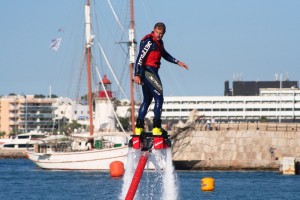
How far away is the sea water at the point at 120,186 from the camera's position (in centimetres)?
7900

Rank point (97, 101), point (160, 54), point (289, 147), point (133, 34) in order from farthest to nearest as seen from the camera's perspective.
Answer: point (97, 101) < point (133, 34) < point (289, 147) < point (160, 54)

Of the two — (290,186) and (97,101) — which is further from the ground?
(97,101)

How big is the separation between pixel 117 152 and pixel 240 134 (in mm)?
13951

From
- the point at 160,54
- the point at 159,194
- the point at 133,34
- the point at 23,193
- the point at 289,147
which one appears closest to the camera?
the point at 160,54

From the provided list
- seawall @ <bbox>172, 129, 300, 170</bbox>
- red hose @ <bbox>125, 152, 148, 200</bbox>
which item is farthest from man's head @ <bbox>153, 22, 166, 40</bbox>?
seawall @ <bbox>172, 129, 300, 170</bbox>

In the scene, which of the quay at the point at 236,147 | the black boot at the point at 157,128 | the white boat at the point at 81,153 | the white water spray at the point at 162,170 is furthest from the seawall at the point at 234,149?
the black boot at the point at 157,128

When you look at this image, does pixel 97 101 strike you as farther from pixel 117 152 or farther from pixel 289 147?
pixel 289 147

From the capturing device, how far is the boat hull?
12294 cm

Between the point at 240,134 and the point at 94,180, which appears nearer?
the point at 94,180

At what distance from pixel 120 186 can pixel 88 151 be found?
183 feet

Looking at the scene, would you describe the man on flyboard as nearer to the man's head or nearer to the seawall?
the man's head

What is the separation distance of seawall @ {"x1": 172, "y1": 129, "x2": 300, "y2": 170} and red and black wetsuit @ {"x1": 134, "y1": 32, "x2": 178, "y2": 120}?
9171 centimetres

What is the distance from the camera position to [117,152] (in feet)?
403

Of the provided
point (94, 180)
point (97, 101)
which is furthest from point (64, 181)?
point (97, 101)
